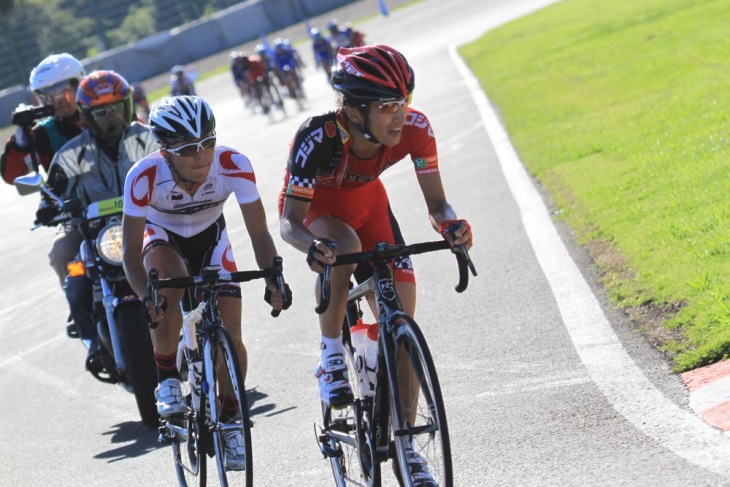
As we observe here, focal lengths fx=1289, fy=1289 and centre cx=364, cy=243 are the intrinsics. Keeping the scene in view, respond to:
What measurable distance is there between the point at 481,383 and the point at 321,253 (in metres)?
2.38

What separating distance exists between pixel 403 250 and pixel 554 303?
136 inches

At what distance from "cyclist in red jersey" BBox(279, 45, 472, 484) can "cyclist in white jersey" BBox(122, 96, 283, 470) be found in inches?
13.9

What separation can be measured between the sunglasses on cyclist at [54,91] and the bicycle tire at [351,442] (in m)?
4.77

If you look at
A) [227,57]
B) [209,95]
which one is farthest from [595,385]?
[227,57]

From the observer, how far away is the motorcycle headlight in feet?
27.8

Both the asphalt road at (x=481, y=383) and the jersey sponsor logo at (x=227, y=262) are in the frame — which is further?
the jersey sponsor logo at (x=227, y=262)

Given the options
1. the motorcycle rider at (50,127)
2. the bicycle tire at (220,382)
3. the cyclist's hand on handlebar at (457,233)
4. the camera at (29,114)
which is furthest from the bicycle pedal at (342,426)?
the camera at (29,114)

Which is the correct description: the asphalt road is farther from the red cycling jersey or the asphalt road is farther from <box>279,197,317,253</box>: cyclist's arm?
<box>279,197,317,253</box>: cyclist's arm

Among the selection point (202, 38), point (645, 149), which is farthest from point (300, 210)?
point (202, 38)

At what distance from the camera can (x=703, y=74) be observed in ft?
62.3

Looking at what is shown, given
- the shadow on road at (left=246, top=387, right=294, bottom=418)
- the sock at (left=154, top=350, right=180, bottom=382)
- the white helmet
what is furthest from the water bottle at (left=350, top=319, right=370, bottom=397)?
the white helmet

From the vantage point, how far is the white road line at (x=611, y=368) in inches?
209

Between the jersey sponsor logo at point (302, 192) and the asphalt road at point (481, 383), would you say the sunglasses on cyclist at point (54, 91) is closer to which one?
the asphalt road at point (481, 383)

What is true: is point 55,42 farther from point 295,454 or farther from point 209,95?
point 295,454
